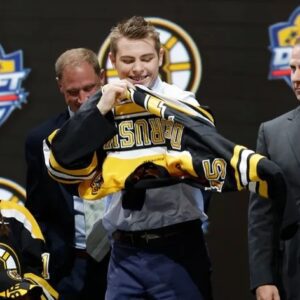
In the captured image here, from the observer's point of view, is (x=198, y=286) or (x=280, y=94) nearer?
(x=198, y=286)

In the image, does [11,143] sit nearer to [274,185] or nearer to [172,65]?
[172,65]

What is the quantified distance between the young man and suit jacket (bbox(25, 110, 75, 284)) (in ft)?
1.71

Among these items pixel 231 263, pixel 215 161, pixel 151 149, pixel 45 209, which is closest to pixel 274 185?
pixel 215 161

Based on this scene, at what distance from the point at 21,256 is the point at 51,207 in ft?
0.95

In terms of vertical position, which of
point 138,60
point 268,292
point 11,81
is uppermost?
point 138,60

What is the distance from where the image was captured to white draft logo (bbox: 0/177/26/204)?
392cm

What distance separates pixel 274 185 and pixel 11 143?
1.55 metres

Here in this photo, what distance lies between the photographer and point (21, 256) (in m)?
3.18

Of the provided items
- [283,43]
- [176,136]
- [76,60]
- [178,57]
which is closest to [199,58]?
[178,57]

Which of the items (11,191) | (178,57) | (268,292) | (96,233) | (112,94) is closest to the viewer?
(112,94)

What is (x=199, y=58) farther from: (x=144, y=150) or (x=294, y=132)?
(x=144, y=150)

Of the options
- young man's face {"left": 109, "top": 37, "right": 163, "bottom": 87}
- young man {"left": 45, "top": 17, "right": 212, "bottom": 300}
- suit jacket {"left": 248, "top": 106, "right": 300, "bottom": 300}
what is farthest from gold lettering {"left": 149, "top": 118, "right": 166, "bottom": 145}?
suit jacket {"left": 248, "top": 106, "right": 300, "bottom": 300}

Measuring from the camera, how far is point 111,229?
9.67 ft

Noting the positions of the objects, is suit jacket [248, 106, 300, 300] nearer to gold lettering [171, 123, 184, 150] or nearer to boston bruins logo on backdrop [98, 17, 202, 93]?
gold lettering [171, 123, 184, 150]
